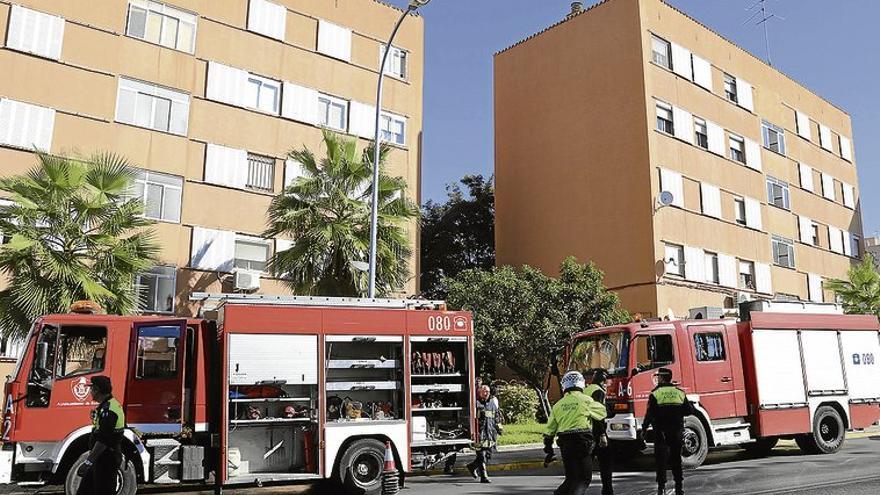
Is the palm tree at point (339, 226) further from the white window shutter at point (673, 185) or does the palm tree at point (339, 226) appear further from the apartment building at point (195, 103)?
the white window shutter at point (673, 185)

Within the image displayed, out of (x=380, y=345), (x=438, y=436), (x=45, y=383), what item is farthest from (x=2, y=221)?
(x=438, y=436)

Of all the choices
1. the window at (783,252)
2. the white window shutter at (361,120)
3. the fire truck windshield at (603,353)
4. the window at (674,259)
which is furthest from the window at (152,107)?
the window at (783,252)

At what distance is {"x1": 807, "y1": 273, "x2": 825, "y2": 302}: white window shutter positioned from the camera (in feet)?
119

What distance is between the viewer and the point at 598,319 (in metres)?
24.1

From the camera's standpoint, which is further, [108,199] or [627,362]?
[108,199]

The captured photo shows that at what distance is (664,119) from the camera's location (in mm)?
29141

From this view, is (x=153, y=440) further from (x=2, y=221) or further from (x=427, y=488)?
(x=2, y=221)

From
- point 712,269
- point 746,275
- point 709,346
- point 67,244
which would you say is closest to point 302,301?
point 67,244

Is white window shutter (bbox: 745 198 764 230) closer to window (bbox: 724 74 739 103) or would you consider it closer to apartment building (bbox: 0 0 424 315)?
window (bbox: 724 74 739 103)

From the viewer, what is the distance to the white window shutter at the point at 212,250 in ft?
68.9

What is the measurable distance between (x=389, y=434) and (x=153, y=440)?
3416mm

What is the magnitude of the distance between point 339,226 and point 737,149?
878 inches

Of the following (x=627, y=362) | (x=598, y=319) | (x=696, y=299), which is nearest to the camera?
(x=627, y=362)

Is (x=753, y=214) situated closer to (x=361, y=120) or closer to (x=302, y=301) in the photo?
(x=361, y=120)
